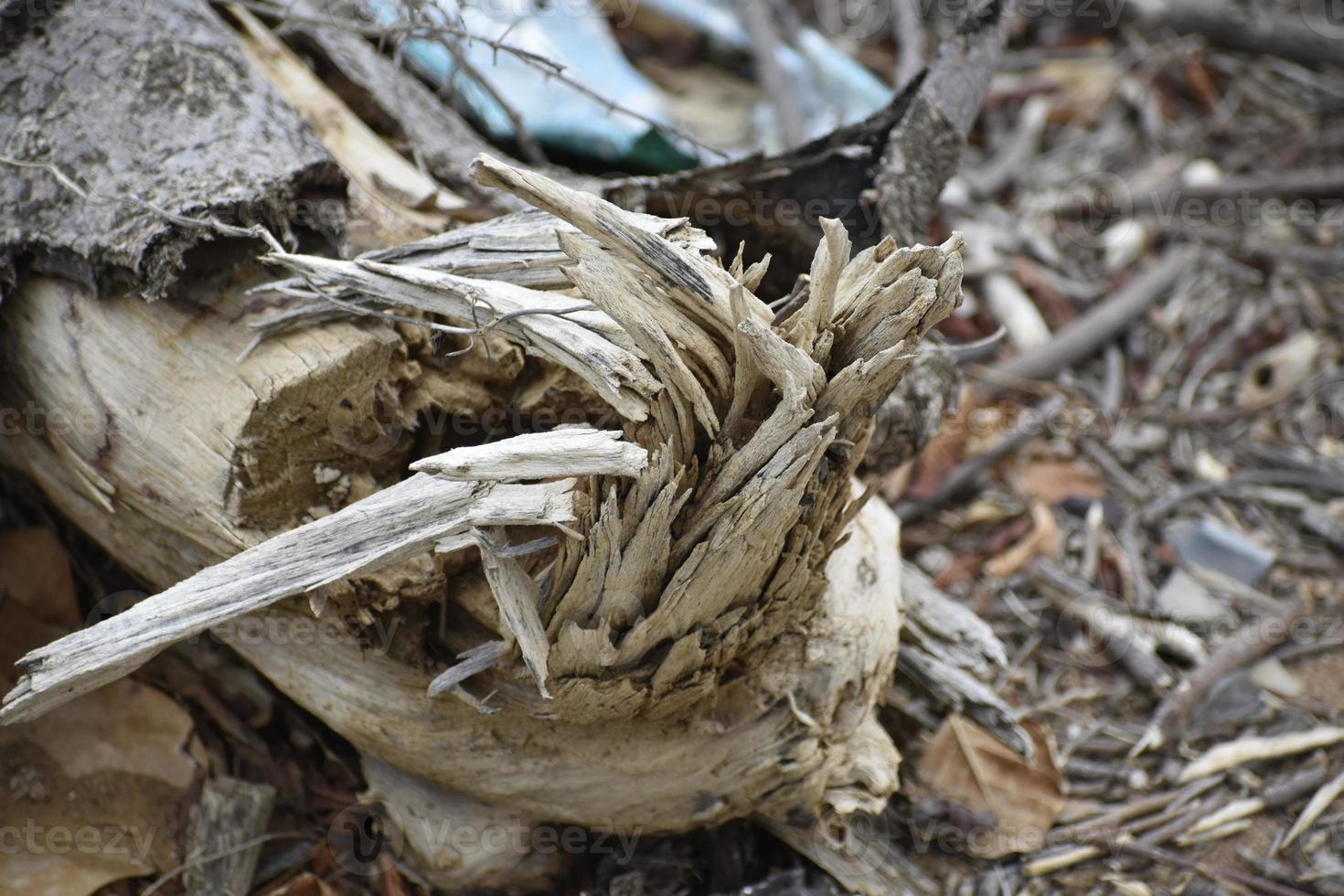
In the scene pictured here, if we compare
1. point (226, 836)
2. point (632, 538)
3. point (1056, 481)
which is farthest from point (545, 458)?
point (1056, 481)

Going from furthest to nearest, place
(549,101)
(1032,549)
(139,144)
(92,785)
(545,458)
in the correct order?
1. (549,101)
2. (1032,549)
3. (92,785)
4. (139,144)
5. (545,458)

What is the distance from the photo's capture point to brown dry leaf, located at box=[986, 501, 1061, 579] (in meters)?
3.28

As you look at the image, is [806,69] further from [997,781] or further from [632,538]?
[632,538]

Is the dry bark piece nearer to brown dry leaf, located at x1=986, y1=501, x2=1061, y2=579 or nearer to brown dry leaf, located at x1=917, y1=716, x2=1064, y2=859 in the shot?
brown dry leaf, located at x1=917, y1=716, x2=1064, y2=859

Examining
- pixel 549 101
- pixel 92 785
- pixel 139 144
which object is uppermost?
pixel 139 144

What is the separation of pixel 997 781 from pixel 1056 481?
4.20 feet

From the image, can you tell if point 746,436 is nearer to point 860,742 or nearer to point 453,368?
point 453,368

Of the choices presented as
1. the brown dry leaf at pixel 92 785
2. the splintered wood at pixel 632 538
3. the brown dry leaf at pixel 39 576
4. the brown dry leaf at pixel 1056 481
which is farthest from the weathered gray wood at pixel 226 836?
the brown dry leaf at pixel 1056 481

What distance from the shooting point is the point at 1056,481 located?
3.54 meters

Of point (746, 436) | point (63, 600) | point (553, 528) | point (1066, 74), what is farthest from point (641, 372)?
point (1066, 74)

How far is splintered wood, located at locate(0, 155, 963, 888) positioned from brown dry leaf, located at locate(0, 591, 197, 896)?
1.44ft

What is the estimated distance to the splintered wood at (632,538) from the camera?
157 centimetres

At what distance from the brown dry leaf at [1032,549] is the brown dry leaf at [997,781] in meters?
0.73

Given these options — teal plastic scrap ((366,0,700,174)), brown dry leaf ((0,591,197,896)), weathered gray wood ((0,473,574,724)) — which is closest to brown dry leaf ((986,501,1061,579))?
teal plastic scrap ((366,0,700,174))
